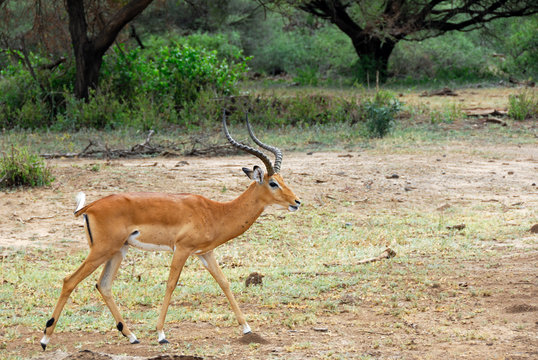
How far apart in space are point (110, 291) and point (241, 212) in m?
0.99

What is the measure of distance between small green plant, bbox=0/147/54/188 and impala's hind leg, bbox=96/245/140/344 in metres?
4.76

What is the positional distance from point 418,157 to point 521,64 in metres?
13.0

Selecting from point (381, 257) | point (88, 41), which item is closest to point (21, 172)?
point (381, 257)

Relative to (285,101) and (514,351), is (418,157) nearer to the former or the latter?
(285,101)

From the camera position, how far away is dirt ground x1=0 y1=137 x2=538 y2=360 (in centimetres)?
474

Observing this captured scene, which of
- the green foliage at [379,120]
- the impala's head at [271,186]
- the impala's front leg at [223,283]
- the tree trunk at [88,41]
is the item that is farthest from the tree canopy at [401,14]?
the impala's front leg at [223,283]

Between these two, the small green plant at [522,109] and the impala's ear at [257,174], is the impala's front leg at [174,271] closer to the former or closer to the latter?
the impala's ear at [257,174]

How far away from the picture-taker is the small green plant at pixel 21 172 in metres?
9.18

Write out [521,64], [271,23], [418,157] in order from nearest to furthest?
[418,157] → [521,64] → [271,23]

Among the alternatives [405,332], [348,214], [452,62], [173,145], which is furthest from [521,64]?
[405,332]

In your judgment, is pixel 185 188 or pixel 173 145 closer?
pixel 185 188

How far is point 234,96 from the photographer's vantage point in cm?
1558

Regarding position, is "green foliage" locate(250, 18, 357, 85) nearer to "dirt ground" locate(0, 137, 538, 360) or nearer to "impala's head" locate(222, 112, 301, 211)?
"dirt ground" locate(0, 137, 538, 360)

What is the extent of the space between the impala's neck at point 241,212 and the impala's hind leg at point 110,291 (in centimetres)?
68
